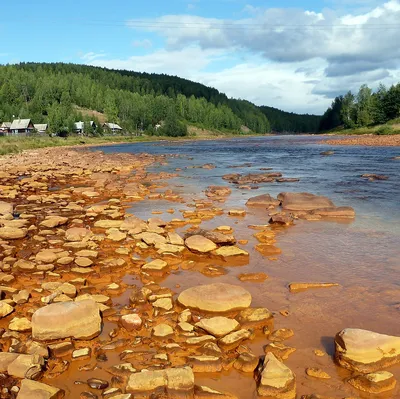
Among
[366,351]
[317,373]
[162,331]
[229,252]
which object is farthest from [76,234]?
[366,351]

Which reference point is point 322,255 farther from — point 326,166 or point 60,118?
point 60,118

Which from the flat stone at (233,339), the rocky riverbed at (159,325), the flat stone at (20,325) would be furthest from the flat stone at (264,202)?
the flat stone at (20,325)

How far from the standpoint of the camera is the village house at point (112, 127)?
126 meters

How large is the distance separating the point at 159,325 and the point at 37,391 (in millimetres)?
2044

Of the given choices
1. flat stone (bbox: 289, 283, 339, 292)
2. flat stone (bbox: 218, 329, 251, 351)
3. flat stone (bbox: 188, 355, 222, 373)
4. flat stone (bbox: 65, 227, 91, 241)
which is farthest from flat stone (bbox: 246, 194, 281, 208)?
flat stone (bbox: 188, 355, 222, 373)

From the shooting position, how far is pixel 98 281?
7848 millimetres

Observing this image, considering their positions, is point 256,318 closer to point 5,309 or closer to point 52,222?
point 5,309

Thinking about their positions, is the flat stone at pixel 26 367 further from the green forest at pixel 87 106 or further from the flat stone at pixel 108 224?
the green forest at pixel 87 106

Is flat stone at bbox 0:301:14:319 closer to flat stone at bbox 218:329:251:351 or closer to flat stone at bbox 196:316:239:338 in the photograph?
flat stone at bbox 196:316:239:338

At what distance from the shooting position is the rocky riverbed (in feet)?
15.2

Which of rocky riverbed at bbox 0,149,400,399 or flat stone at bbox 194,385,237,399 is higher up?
rocky riverbed at bbox 0,149,400,399

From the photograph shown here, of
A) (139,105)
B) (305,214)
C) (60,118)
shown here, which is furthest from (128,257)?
(139,105)

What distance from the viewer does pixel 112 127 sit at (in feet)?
431

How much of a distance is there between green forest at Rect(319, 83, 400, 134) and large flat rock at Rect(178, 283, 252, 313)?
8202 centimetres
